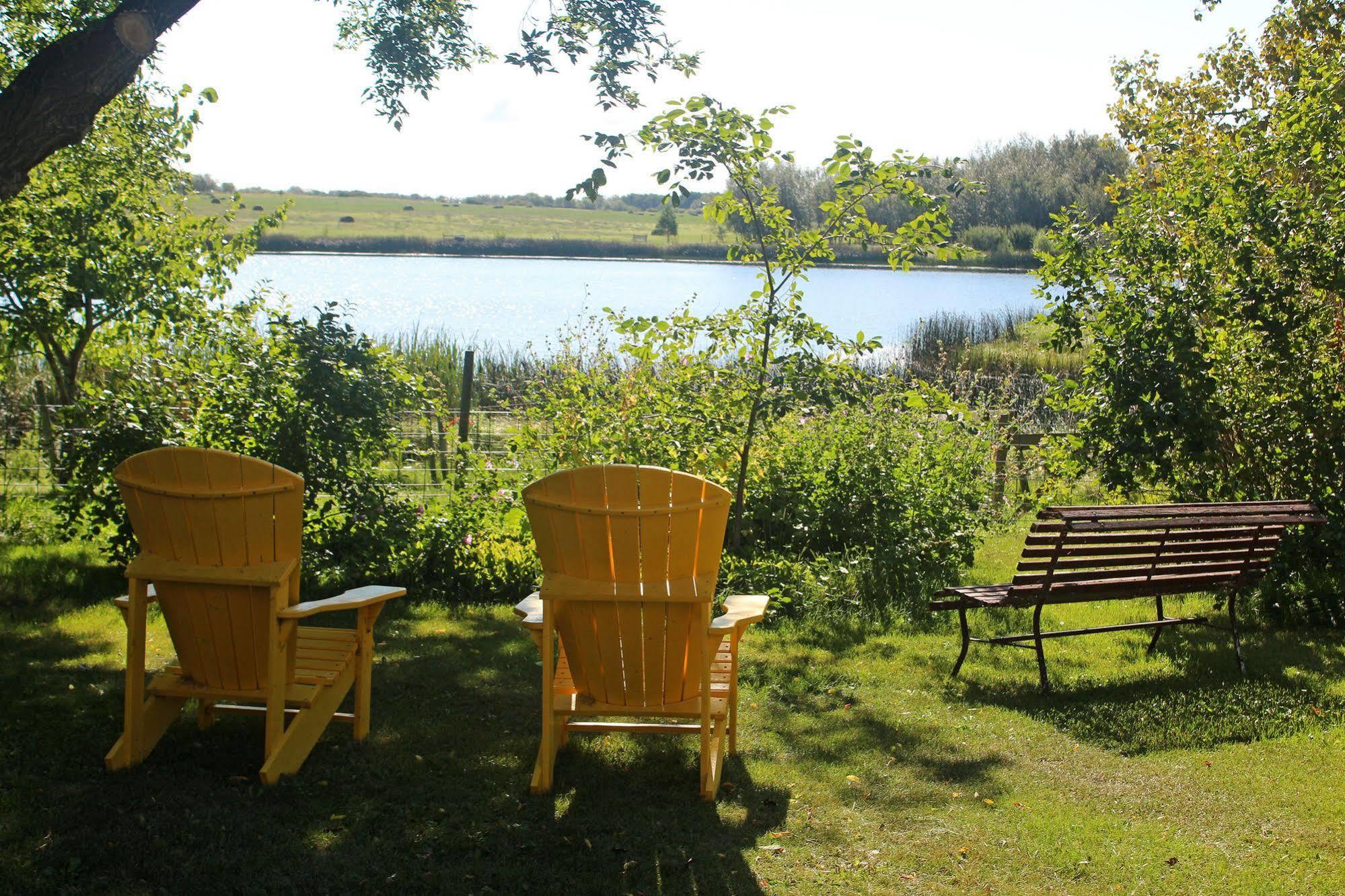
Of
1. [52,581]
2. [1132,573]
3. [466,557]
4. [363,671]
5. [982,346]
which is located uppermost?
[982,346]

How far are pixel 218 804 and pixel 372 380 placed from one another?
3.51 meters

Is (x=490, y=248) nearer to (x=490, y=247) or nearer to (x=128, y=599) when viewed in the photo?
(x=490, y=247)

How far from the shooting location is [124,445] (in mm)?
6352

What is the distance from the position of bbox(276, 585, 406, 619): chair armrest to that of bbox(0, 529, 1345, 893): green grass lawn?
57 cm

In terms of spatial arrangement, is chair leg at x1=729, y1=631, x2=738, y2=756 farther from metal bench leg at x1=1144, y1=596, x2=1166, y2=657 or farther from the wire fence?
the wire fence

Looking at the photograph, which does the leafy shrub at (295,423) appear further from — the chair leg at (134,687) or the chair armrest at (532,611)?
the chair armrest at (532,611)

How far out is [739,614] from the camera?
407cm

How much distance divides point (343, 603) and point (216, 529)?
1.67 ft

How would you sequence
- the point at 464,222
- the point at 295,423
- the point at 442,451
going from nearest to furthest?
the point at 295,423 < the point at 442,451 < the point at 464,222

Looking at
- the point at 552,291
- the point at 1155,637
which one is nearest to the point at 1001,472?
the point at 1155,637

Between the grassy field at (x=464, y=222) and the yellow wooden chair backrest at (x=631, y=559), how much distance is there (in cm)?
4710

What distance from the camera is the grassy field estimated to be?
214 feet

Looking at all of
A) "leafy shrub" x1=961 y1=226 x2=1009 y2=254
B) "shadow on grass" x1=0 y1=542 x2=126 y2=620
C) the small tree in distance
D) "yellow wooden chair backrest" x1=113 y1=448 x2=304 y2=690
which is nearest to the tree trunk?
"yellow wooden chair backrest" x1=113 y1=448 x2=304 y2=690

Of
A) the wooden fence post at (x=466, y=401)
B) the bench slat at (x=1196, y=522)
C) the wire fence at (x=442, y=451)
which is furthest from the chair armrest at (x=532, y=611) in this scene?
the wooden fence post at (x=466, y=401)
